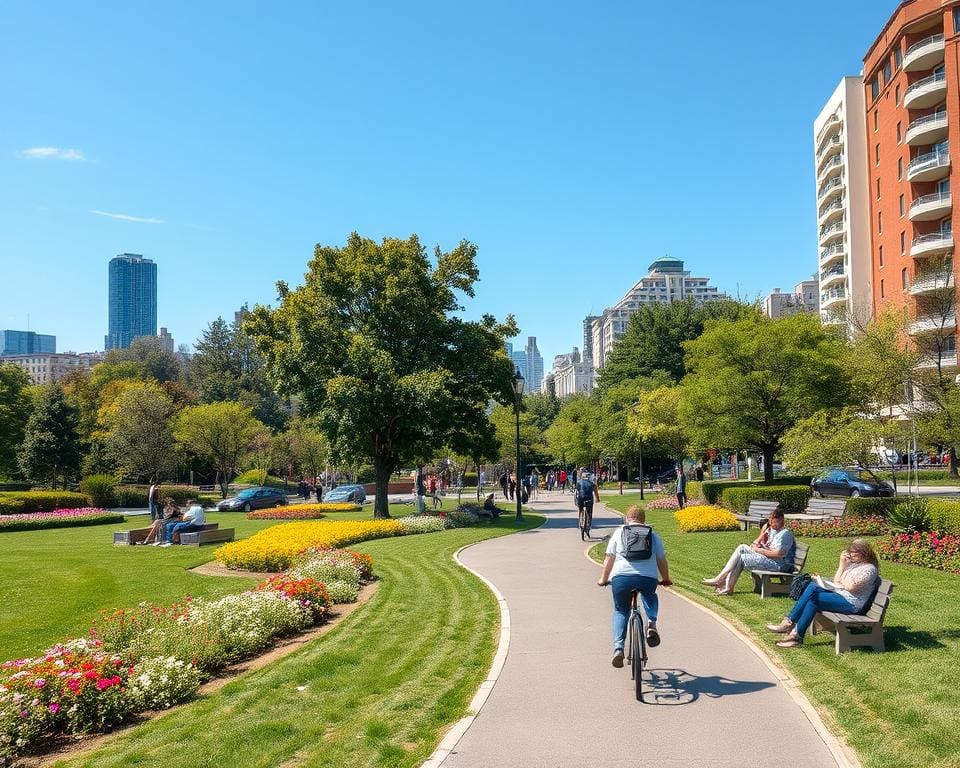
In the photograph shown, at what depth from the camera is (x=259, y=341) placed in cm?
2967

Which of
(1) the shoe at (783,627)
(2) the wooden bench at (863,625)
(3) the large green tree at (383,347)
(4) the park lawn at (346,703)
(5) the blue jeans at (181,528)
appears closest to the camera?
(4) the park lawn at (346,703)

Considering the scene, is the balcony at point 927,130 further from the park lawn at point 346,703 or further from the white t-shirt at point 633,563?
the white t-shirt at point 633,563

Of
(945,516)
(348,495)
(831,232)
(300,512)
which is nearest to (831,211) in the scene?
(831,232)

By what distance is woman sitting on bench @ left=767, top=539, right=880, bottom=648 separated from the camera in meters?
8.29

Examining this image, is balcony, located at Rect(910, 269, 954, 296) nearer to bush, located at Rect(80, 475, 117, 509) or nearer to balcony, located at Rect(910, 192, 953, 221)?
balcony, located at Rect(910, 192, 953, 221)

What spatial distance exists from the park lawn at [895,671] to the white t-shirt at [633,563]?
1.66 metres

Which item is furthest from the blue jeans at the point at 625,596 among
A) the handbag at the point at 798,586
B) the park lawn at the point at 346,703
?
the handbag at the point at 798,586

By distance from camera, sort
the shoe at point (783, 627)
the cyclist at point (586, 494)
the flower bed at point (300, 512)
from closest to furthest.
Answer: the shoe at point (783, 627) < the cyclist at point (586, 494) < the flower bed at point (300, 512)

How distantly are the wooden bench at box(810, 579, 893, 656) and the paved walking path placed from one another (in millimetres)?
911

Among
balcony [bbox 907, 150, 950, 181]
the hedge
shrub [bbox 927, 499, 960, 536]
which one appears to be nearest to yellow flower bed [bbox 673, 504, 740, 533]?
shrub [bbox 927, 499, 960, 536]

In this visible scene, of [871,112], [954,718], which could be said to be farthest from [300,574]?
[871,112]

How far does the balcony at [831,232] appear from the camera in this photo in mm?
68875

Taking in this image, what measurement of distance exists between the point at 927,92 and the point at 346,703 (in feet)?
179

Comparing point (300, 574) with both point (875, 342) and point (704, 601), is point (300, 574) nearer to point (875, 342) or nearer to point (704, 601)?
point (704, 601)
